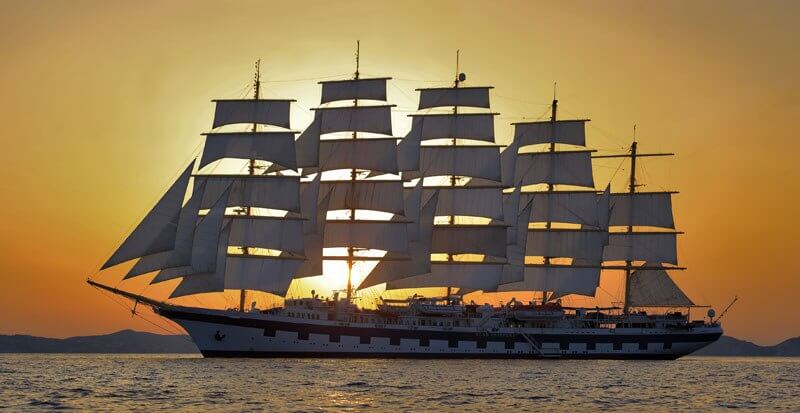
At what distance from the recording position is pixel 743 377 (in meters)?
105

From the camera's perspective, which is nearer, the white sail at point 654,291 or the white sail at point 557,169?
the white sail at point 557,169

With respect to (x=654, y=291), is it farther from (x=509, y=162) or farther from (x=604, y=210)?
(x=509, y=162)

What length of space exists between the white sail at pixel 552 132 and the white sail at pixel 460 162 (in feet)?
22.5

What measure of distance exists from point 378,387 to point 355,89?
49361mm

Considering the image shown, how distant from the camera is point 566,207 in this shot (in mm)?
128875

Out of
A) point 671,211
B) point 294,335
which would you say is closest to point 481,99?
point 671,211

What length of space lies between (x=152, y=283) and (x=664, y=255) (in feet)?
194

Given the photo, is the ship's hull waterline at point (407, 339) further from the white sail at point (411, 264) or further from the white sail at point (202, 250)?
the white sail at point (202, 250)

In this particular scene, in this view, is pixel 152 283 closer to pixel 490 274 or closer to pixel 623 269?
pixel 490 274

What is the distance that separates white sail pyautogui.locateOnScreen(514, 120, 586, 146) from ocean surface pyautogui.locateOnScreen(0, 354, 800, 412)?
31.4 m

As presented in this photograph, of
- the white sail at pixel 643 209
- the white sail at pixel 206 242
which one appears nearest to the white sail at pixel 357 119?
the white sail at pixel 206 242

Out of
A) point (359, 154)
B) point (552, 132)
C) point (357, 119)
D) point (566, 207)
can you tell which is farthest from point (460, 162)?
point (566, 207)

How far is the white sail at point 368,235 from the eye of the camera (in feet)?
378

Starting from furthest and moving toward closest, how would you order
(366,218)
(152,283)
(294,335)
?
(366,218), (294,335), (152,283)
